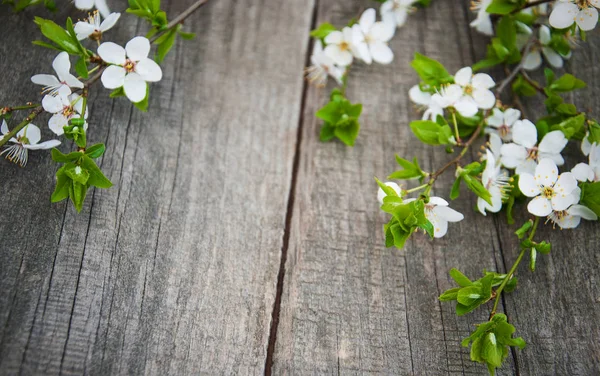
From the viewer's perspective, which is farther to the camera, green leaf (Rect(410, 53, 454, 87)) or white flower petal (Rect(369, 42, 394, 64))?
white flower petal (Rect(369, 42, 394, 64))

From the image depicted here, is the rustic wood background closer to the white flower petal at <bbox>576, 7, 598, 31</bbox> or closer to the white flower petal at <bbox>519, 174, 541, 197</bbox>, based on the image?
the white flower petal at <bbox>519, 174, 541, 197</bbox>

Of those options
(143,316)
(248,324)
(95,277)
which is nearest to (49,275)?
(95,277)

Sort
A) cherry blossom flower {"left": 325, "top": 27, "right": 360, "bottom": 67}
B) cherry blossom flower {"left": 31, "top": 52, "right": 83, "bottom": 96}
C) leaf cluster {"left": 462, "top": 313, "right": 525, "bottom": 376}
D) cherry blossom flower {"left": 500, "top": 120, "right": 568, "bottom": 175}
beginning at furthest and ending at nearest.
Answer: cherry blossom flower {"left": 325, "top": 27, "right": 360, "bottom": 67}, cherry blossom flower {"left": 500, "top": 120, "right": 568, "bottom": 175}, cherry blossom flower {"left": 31, "top": 52, "right": 83, "bottom": 96}, leaf cluster {"left": 462, "top": 313, "right": 525, "bottom": 376}

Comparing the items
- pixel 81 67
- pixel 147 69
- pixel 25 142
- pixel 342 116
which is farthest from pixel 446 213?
pixel 25 142

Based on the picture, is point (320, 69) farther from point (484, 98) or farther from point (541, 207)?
point (541, 207)

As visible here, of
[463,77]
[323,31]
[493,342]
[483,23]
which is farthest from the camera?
[483,23]

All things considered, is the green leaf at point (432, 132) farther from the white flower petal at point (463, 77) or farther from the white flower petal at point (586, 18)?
the white flower petal at point (586, 18)

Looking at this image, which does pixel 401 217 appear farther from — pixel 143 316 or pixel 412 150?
pixel 143 316

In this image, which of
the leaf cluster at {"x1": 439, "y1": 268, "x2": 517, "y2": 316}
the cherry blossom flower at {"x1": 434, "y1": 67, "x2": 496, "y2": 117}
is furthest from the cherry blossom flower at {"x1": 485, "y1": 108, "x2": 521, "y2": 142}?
the leaf cluster at {"x1": 439, "y1": 268, "x2": 517, "y2": 316}
